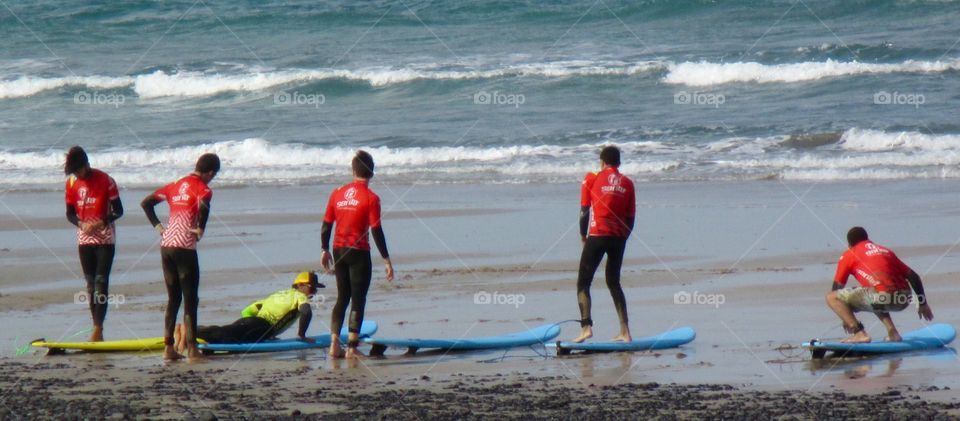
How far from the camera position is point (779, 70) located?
90.3ft

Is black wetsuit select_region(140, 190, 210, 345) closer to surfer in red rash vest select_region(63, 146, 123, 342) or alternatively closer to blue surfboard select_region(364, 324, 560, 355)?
surfer in red rash vest select_region(63, 146, 123, 342)

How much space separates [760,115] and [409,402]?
1867 centimetres

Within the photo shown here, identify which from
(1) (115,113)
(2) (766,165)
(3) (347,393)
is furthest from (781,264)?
(1) (115,113)

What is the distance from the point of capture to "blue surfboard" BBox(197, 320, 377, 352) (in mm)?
8578

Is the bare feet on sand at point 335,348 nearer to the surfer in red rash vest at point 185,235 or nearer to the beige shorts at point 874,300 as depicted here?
the surfer in red rash vest at point 185,235

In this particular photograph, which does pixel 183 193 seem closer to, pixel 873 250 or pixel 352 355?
pixel 352 355

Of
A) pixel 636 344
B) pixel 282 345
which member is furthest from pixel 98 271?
pixel 636 344

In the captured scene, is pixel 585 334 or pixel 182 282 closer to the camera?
pixel 182 282

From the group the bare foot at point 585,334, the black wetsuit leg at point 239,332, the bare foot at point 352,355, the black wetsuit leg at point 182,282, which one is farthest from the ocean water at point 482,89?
→ the black wetsuit leg at point 182,282

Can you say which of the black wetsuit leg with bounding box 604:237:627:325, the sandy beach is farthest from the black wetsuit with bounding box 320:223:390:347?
the black wetsuit leg with bounding box 604:237:627:325

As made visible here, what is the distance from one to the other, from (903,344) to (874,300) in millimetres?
382

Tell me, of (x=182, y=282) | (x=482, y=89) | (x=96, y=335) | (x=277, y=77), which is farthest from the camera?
(x=277, y=77)

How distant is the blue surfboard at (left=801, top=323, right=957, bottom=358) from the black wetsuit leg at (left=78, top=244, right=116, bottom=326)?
4.78m

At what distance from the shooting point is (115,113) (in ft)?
Result: 95.1
